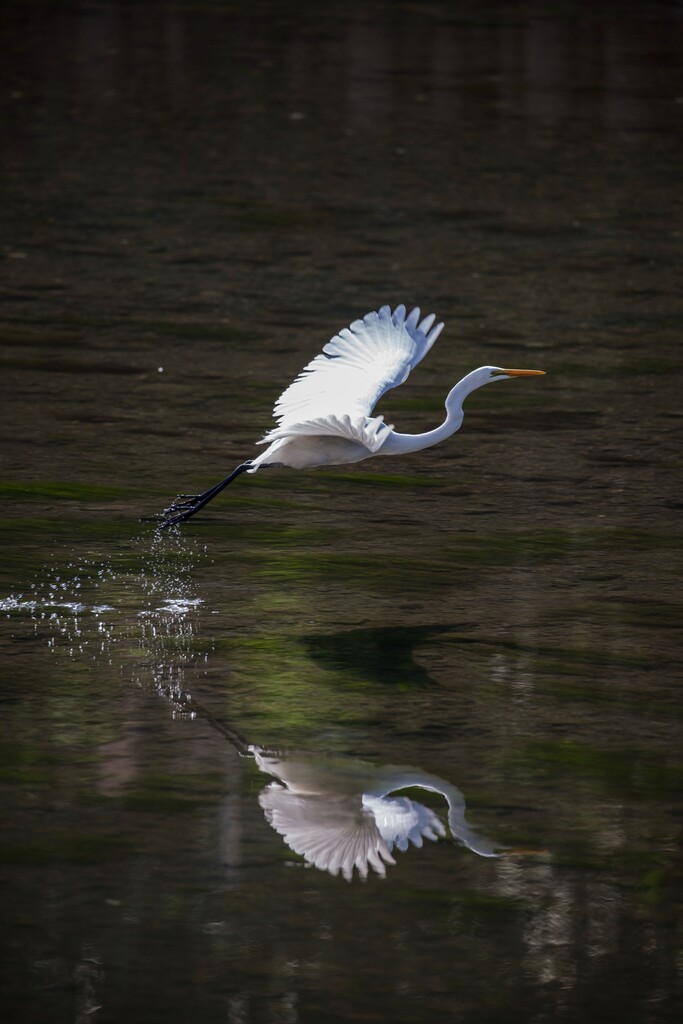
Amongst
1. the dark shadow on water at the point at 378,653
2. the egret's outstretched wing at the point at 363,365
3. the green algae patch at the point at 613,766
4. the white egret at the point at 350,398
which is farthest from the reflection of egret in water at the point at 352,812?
the egret's outstretched wing at the point at 363,365

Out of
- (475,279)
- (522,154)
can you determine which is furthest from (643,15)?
(475,279)

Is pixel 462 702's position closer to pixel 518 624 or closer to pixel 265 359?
pixel 518 624

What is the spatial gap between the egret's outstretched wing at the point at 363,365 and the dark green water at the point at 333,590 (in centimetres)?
46

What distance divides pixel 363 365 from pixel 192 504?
67 cm

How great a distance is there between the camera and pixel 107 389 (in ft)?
22.7

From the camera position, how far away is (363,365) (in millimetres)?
5398

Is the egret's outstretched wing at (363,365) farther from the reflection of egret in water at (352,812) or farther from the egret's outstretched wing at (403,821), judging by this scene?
the egret's outstretched wing at (403,821)

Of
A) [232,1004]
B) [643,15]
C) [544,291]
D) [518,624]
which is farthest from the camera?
[643,15]

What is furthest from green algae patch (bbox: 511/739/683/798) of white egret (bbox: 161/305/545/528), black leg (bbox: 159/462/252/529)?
black leg (bbox: 159/462/252/529)

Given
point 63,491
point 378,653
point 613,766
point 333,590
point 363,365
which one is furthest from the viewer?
point 63,491

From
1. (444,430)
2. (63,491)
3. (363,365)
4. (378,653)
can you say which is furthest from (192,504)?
(378,653)

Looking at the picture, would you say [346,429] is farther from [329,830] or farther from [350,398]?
[329,830]

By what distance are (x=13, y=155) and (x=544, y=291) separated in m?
4.24

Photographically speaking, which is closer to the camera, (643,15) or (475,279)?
(475,279)
